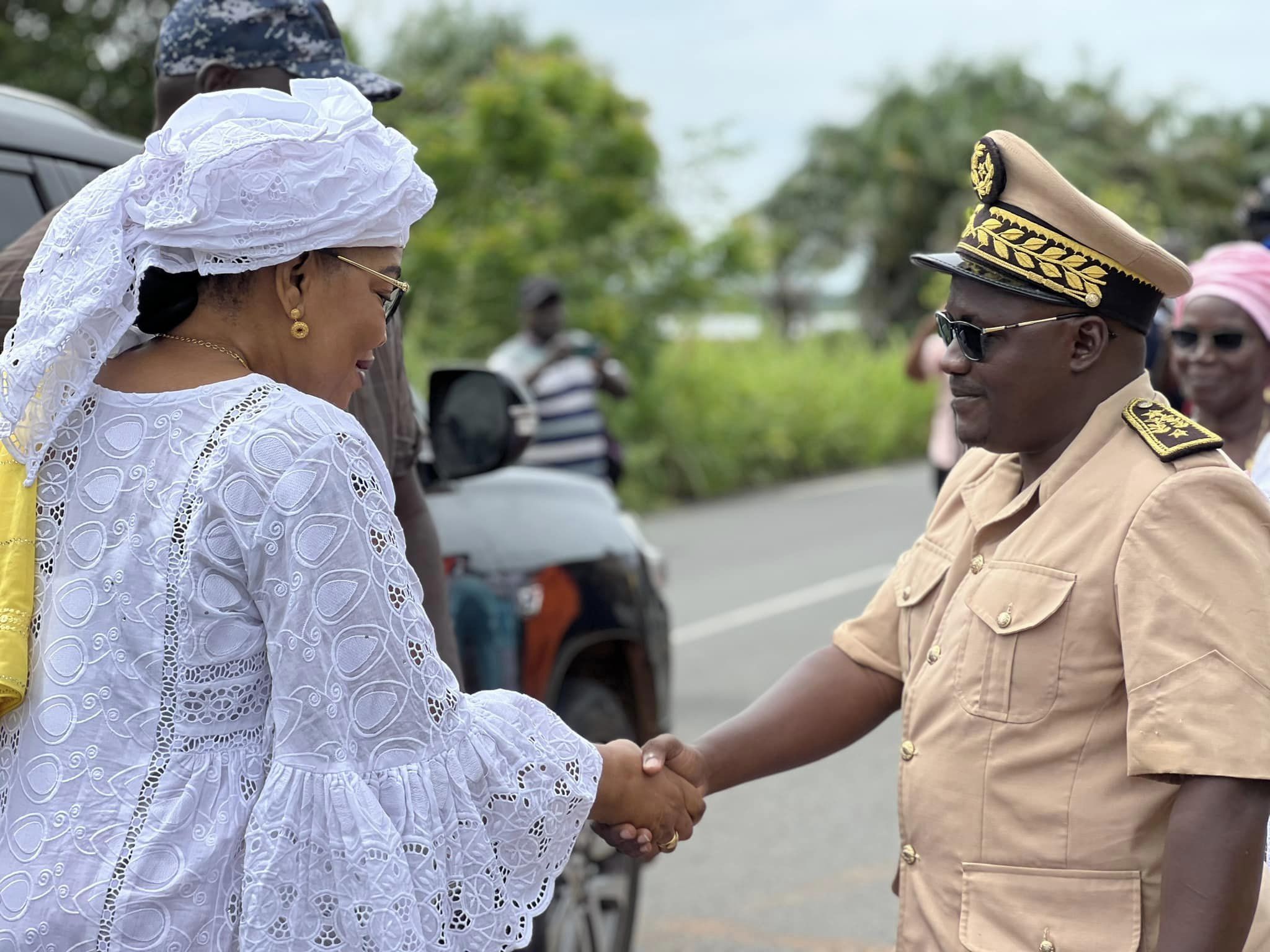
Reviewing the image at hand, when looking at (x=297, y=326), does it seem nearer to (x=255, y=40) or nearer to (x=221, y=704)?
(x=221, y=704)

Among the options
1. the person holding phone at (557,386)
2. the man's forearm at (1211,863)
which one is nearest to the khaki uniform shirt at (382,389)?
the man's forearm at (1211,863)

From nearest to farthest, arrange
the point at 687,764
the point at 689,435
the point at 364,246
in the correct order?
the point at 364,246, the point at 687,764, the point at 689,435

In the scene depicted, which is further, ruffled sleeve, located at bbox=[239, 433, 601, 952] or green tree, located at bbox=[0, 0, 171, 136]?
green tree, located at bbox=[0, 0, 171, 136]

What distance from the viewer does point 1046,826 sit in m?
2.04

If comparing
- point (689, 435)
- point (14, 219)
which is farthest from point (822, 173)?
point (14, 219)

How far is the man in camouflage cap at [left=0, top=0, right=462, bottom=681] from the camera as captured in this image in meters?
2.94

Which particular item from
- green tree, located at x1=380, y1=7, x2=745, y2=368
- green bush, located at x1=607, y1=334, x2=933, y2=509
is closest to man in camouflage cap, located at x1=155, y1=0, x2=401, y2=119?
green tree, located at x1=380, y1=7, x2=745, y2=368

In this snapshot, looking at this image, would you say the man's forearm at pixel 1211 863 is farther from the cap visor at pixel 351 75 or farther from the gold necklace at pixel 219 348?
the cap visor at pixel 351 75

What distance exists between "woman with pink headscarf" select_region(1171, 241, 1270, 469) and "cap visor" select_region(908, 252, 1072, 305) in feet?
5.68

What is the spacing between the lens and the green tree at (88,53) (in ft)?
45.9

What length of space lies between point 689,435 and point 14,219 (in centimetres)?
1334

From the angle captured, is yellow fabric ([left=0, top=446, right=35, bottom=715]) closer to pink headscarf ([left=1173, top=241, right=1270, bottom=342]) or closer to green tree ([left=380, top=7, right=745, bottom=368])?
pink headscarf ([left=1173, top=241, right=1270, bottom=342])

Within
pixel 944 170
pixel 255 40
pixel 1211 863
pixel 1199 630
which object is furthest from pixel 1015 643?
pixel 944 170

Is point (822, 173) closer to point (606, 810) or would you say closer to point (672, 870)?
point (672, 870)
